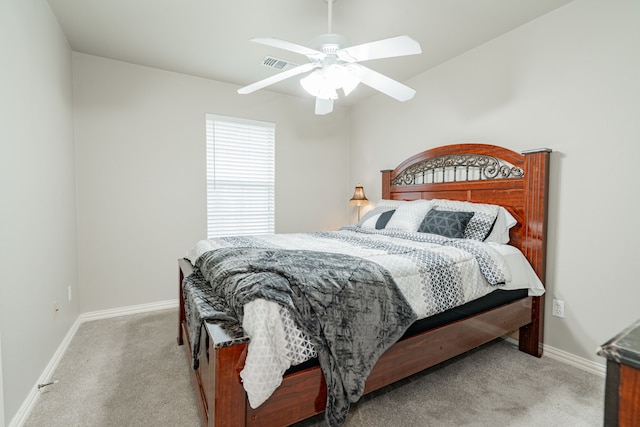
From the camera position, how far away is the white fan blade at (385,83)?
203cm

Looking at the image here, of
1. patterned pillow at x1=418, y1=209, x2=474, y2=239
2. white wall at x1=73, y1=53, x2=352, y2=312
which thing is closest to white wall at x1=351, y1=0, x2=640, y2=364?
patterned pillow at x1=418, y1=209, x2=474, y2=239

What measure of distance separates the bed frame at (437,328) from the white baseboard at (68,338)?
798 millimetres

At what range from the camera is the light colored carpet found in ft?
5.27

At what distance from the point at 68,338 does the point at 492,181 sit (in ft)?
12.5

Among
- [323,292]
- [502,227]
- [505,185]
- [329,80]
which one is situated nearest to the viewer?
[323,292]

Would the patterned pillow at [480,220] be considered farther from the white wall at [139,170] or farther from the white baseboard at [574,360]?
the white wall at [139,170]

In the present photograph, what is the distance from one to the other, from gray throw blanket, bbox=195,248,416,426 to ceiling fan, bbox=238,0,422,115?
1225 millimetres

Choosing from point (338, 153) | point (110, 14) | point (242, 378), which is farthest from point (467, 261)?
point (110, 14)

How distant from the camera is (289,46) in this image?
175cm

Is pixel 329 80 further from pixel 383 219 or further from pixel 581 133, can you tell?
pixel 581 133

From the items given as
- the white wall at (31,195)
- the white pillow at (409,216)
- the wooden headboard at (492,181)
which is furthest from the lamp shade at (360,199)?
the white wall at (31,195)

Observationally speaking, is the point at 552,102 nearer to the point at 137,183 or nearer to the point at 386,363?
the point at 386,363

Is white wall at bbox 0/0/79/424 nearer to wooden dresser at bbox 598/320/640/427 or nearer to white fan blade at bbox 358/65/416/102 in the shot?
white fan blade at bbox 358/65/416/102

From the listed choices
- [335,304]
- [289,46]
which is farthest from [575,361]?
[289,46]
